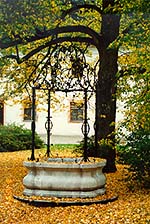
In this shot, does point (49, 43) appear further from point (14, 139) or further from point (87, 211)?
point (14, 139)

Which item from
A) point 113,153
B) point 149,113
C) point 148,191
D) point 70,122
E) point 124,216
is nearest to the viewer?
point 124,216

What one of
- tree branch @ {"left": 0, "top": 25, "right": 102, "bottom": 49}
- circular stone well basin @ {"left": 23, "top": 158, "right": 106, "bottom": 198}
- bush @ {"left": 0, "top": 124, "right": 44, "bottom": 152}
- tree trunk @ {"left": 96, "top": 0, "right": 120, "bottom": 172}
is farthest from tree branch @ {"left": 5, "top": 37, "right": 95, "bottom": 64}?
bush @ {"left": 0, "top": 124, "right": 44, "bottom": 152}

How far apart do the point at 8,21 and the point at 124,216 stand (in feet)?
→ 24.3

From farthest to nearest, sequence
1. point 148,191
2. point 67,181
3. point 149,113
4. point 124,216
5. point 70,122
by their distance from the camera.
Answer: point 70,122, point 148,191, point 67,181, point 149,113, point 124,216

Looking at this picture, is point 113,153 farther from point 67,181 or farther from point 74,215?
point 74,215

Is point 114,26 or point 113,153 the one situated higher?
point 114,26

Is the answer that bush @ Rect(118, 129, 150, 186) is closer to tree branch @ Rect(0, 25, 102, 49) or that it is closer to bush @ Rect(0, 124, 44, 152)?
tree branch @ Rect(0, 25, 102, 49)

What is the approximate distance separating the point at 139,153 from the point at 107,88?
350cm

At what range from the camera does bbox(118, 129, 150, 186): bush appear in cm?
1115

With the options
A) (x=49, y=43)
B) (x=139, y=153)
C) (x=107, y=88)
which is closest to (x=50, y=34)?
(x=49, y=43)

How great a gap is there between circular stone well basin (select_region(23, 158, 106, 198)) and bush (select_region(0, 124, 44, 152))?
11.7m

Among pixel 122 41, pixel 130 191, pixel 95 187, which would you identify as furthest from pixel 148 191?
pixel 122 41

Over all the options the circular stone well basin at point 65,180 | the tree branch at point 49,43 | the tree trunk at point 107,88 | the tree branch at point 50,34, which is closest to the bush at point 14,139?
the tree branch at point 49,43

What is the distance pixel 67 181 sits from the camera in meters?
10.4
